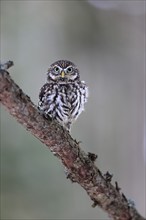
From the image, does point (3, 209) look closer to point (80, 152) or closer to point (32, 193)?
point (32, 193)

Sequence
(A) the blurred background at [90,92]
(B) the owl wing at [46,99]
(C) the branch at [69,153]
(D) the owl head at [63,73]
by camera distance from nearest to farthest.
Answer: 1. (C) the branch at [69,153]
2. (B) the owl wing at [46,99]
3. (D) the owl head at [63,73]
4. (A) the blurred background at [90,92]

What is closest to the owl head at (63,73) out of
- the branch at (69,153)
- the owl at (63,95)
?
the owl at (63,95)

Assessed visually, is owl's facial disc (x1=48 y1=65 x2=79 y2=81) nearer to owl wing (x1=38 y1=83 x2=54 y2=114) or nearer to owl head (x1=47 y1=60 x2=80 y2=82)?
owl head (x1=47 y1=60 x2=80 y2=82)

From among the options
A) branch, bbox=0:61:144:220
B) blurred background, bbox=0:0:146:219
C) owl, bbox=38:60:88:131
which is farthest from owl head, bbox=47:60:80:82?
blurred background, bbox=0:0:146:219

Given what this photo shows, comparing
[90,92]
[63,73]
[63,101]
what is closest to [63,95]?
[63,101]

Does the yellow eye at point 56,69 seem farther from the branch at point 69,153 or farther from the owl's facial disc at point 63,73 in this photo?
the branch at point 69,153

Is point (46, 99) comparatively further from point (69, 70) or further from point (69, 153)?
point (69, 153)

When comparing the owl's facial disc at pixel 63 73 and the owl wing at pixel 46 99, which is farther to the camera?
the owl's facial disc at pixel 63 73
